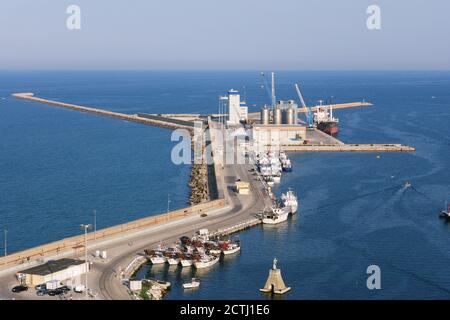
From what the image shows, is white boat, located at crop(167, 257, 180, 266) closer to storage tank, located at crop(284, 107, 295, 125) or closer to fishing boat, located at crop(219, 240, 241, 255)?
fishing boat, located at crop(219, 240, 241, 255)

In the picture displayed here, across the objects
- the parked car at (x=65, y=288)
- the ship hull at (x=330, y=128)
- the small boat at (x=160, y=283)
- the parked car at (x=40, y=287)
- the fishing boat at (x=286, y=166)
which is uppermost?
the ship hull at (x=330, y=128)

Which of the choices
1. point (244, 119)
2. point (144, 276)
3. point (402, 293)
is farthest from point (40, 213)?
point (244, 119)

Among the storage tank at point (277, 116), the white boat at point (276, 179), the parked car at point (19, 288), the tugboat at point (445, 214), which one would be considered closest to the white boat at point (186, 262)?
the parked car at point (19, 288)

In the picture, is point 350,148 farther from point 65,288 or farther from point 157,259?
point 65,288

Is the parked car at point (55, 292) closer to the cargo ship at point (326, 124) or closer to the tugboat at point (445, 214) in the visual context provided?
the tugboat at point (445, 214)

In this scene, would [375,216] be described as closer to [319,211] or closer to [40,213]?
[319,211]

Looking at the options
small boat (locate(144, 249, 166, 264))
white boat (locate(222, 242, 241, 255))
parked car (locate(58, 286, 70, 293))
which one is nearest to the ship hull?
white boat (locate(222, 242, 241, 255))

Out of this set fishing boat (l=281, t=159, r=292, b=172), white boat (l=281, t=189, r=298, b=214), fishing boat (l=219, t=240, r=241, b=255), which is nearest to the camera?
fishing boat (l=219, t=240, r=241, b=255)
